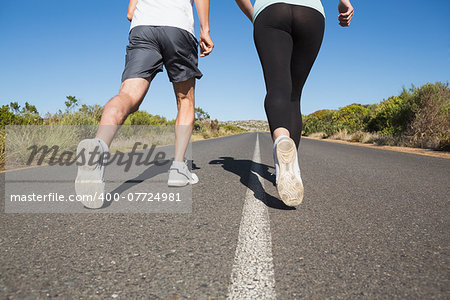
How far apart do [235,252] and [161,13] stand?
6.66 ft

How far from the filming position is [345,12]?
2375 millimetres

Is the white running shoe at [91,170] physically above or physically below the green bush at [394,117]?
below

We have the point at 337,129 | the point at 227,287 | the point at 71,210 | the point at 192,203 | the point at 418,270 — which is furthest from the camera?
the point at 337,129

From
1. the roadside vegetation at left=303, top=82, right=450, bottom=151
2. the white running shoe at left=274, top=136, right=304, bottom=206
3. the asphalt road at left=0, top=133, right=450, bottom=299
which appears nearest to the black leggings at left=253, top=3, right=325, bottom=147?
the white running shoe at left=274, top=136, right=304, bottom=206

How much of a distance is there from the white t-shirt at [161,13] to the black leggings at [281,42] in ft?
2.17

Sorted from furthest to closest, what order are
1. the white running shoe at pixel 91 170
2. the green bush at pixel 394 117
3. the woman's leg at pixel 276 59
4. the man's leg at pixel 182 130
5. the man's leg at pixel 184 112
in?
1. the green bush at pixel 394 117
2. the man's leg at pixel 184 112
3. the man's leg at pixel 182 130
4. the woman's leg at pixel 276 59
5. the white running shoe at pixel 91 170

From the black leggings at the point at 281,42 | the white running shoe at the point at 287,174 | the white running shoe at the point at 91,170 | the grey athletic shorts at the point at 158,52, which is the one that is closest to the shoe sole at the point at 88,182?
the white running shoe at the point at 91,170

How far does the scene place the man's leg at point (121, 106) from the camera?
1875 mm

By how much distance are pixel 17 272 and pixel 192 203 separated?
1.17 meters

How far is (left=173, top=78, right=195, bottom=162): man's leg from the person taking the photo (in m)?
2.73

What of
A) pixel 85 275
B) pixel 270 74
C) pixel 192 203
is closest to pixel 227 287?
pixel 85 275

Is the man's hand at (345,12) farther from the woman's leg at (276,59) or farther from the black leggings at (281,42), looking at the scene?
the woman's leg at (276,59)

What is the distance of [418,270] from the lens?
1.06 metres

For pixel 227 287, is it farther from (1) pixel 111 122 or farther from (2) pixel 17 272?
(1) pixel 111 122
